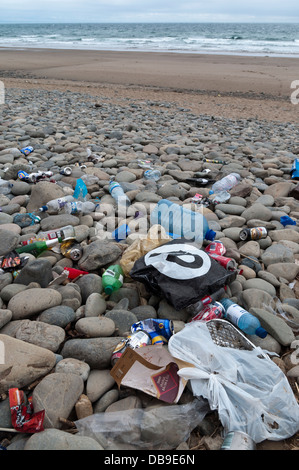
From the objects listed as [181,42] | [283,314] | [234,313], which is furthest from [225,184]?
[181,42]

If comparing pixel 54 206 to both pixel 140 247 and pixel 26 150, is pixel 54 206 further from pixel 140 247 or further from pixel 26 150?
pixel 26 150

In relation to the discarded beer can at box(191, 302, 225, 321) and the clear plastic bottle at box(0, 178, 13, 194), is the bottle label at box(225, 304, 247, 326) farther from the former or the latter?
the clear plastic bottle at box(0, 178, 13, 194)

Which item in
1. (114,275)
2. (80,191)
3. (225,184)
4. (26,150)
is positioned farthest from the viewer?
(26,150)

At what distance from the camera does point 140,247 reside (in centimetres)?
283

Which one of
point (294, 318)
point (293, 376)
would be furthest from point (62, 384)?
point (294, 318)

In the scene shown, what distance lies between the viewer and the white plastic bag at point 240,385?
1.73m

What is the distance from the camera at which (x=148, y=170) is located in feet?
15.3

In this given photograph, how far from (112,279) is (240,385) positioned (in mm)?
1165

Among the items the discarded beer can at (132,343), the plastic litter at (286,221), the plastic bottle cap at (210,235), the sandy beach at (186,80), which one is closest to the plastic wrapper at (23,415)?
the discarded beer can at (132,343)

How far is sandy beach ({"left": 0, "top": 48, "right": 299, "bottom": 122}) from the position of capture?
10148mm

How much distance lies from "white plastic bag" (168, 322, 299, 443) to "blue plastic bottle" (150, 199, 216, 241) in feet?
4.07

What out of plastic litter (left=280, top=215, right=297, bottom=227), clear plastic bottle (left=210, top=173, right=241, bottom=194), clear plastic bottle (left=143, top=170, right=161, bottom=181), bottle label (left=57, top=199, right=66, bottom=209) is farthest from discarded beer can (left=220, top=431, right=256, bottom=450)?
clear plastic bottle (left=143, top=170, right=161, bottom=181)
